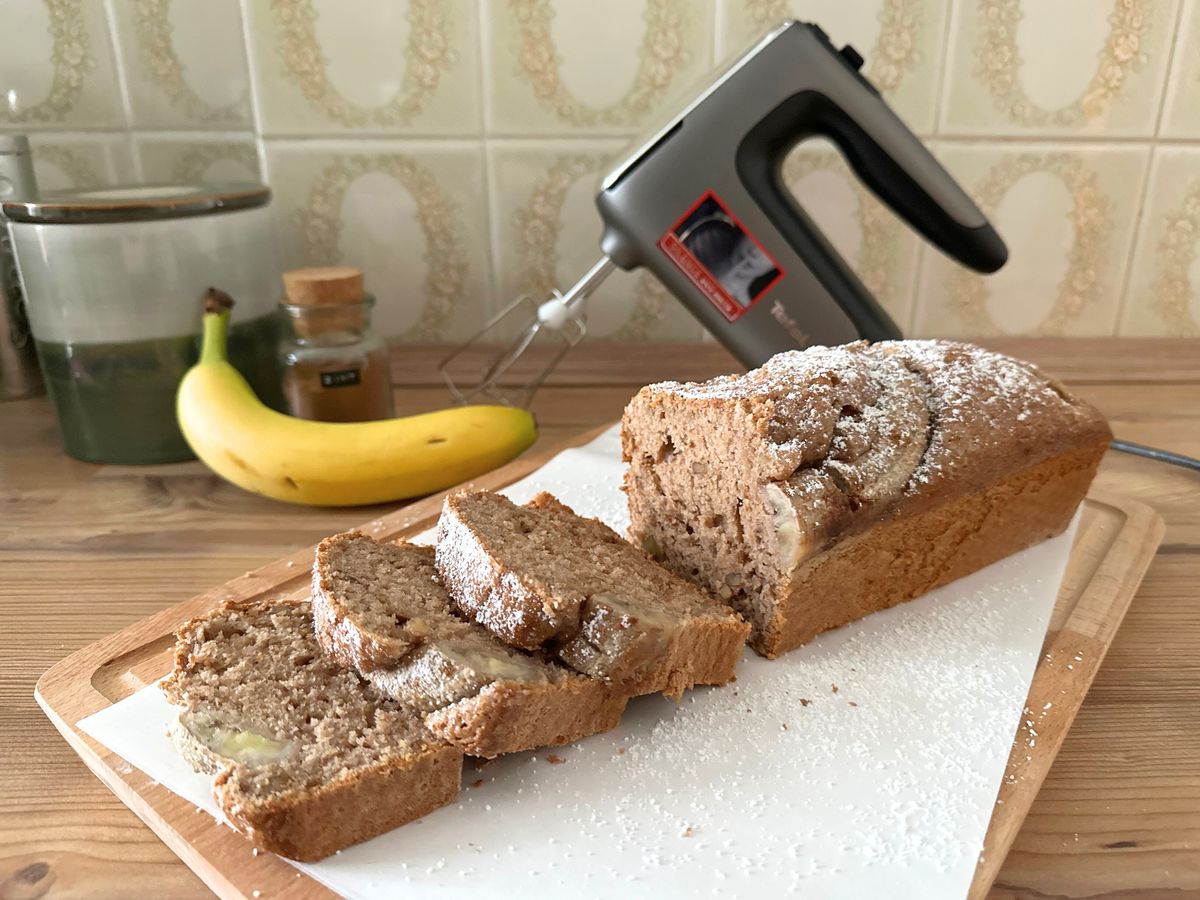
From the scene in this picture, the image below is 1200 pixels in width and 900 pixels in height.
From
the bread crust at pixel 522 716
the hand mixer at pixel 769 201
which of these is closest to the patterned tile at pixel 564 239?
the hand mixer at pixel 769 201

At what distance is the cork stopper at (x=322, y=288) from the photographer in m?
1.74

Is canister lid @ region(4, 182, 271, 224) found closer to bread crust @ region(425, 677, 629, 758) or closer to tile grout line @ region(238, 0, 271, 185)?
tile grout line @ region(238, 0, 271, 185)

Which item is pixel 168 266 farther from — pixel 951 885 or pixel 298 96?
pixel 951 885

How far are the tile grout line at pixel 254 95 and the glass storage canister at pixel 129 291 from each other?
Result: 294 mm

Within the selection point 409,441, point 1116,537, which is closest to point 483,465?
point 409,441

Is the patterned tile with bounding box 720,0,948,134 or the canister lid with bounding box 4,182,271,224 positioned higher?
the patterned tile with bounding box 720,0,948,134

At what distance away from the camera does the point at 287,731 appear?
3.22 feet

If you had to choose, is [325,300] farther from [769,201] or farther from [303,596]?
[769,201]

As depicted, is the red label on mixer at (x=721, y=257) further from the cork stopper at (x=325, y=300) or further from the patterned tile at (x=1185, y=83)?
the patterned tile at (x=1185, y=83)

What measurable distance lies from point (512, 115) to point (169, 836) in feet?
5.67

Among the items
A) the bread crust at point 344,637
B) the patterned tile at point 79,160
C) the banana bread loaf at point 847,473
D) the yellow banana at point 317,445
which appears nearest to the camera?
the bread crust at point 344,637

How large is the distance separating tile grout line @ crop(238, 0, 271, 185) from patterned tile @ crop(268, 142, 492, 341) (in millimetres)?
21

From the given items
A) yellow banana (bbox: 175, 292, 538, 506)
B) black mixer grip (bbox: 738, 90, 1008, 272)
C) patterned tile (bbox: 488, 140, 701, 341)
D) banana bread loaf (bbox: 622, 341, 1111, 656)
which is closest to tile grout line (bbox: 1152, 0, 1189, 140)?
black mixer grip (bbox: 738, 90, 1008, 272)

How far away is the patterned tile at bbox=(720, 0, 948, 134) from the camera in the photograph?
2014mm
